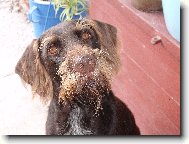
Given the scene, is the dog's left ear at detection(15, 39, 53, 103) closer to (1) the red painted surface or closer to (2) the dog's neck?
(2) the dog's neck

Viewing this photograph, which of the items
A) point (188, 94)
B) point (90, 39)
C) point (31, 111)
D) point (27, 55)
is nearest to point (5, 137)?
point (31, 111)

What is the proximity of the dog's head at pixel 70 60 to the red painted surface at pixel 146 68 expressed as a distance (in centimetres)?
7

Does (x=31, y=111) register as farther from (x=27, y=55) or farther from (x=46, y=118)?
(x=27, y=55)

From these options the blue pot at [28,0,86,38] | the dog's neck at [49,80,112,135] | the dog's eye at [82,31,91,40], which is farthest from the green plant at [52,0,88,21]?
the dog's neck at [49,80,112,135]

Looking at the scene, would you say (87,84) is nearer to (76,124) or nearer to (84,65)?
(84,65)

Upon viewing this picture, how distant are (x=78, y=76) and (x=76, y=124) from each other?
213 millimetres

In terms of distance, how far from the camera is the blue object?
1.31m

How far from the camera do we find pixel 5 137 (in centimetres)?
142

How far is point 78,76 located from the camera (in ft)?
4.15

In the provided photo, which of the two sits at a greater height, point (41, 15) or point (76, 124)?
point (41, 15)

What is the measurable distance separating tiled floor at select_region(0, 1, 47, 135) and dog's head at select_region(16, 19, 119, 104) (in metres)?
0.07

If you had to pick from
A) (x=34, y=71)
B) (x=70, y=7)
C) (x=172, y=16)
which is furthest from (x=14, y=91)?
(x=172, y=16)

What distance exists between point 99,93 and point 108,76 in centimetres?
5

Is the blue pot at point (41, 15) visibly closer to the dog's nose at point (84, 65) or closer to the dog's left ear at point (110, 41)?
the dog's left ear at point (110, 41)
